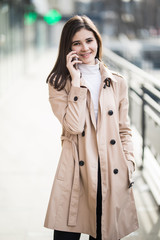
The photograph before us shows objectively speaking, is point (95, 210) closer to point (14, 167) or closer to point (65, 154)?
point (65, 154)

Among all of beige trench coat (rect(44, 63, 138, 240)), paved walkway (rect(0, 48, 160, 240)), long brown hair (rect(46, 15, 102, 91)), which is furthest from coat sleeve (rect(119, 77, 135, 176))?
paved walkway (rect(0, 48, 160, 240))

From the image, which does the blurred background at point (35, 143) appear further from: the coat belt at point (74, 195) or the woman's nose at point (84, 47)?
the woman's nose at point (84, 47)

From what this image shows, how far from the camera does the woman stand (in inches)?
83.1

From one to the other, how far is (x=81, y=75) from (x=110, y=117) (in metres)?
0.34

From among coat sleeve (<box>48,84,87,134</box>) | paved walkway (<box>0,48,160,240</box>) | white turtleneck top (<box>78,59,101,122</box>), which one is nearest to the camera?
coat sleeve (<box>48,84,87,134</box>)

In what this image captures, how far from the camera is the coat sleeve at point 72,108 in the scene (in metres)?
2.07

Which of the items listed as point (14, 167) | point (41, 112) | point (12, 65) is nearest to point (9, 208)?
point (14, 167)

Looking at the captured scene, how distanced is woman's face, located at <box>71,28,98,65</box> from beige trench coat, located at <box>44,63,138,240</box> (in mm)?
118

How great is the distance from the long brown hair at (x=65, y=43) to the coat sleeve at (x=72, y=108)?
6 centimetres

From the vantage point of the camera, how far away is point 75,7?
203 ft

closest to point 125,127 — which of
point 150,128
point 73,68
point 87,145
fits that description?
point 87,145

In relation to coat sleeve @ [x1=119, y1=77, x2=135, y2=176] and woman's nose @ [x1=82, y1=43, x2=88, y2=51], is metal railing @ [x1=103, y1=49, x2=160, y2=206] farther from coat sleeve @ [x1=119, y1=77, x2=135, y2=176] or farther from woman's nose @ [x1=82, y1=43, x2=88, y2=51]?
woman's nose @ [x1=82, y1=43, x2=88, y2=51]

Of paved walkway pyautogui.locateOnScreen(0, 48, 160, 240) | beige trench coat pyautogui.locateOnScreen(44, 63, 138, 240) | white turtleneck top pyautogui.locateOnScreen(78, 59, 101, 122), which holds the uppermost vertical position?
white turtleneck top pyautogui.locateOnScreen(78, 59, 101, 122)

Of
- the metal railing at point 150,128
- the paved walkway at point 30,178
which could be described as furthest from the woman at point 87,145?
the metal railing at point 150,128
